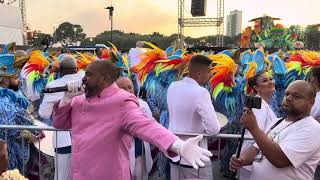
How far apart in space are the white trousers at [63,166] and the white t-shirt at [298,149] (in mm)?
2190

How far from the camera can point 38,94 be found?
340 inches

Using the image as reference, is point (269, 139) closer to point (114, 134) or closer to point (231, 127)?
point (114, 134)

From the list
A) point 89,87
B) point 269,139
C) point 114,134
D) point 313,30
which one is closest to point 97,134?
point 114,134

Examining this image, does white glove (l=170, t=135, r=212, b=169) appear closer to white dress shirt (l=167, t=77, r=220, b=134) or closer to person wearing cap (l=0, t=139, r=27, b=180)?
person wearing cap (l=0, t=139, r=27, b=180)

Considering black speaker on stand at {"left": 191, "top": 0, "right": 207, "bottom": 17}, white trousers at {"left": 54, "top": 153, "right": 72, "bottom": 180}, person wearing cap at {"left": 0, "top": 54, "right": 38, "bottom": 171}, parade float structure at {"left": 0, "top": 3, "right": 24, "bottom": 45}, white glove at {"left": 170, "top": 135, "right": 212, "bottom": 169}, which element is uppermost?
black speaker on stand at {"left": 191, "top": 0, "right": 207, "bottom": 17}

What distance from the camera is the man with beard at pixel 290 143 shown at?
9.47 feet

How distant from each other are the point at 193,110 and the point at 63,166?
1.49 meters

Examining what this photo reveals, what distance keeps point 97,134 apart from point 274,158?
1151 millimetres

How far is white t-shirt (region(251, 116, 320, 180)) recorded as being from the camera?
2898mm

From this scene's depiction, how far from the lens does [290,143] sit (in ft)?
9.57

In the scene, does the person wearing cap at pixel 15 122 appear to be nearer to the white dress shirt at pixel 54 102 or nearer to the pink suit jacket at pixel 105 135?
the white dress shirt at pixel 54 102

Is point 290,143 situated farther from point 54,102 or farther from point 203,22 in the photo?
point 203,22

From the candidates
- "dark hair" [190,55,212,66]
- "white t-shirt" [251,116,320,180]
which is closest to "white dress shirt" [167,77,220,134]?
"dark hair" [190,55,212,66]

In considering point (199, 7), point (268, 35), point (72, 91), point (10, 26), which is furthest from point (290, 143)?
point (10, 26)
